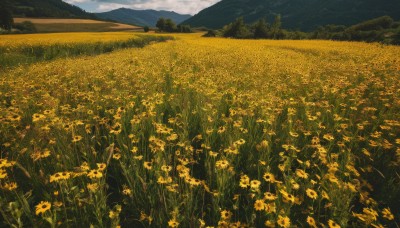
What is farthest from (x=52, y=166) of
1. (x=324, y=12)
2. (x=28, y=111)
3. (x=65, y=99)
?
(x=324, y=12)

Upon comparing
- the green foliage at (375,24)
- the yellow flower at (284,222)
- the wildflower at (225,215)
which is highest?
the green foliage at (375,24)

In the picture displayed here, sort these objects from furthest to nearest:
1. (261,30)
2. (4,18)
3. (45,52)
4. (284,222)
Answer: (4,18) < (261,30) < (45,52) < (284,222)

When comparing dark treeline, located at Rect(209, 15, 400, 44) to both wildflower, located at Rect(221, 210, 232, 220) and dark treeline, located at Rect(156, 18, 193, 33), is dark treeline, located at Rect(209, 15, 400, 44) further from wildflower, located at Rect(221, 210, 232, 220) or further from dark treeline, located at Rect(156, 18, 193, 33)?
wildflower, located at Rect(221, 210, 232, 220)

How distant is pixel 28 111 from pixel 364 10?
220 meters

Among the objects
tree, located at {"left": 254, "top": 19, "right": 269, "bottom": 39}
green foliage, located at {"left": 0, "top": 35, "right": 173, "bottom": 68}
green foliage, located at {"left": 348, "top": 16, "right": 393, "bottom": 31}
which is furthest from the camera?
tree, located at {"left": 254, "top": 19, "right": 269, "bottom": 39}

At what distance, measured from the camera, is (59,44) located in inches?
693

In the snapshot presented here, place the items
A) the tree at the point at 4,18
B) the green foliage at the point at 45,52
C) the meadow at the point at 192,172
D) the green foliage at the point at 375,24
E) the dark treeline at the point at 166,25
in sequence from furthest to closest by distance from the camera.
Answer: the dark treeline at the point at 166,25, the tree at the point at 4,18, the green foliage at the point at 375,24, the green foliage at the point at 45,52, the meadow at the point at 192,172

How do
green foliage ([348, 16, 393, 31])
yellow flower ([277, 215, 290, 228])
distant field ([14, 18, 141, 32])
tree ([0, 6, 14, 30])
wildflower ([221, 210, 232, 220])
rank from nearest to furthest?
yellow flower ([277, 215, 290, 228]) → wildflower ([221, 210, 232, 220]) → green foliage ([348, 16, 393, 31]) → tree ([0, 6, 14, 30]) → distant field ([14, 18, 141, 32])

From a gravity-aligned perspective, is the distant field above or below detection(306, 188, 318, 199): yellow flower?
above

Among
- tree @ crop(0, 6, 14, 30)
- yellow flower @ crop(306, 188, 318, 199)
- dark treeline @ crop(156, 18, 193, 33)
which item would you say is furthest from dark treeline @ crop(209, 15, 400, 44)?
tree @ crop(0, 6, 14, 30)

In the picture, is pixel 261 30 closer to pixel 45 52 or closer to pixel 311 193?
pixel 45 52

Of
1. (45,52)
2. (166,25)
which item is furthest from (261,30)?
(45,52)

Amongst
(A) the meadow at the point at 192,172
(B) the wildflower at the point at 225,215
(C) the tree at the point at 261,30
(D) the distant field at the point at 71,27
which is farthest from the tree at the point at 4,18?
(B) the wildflower at the point at 225,215

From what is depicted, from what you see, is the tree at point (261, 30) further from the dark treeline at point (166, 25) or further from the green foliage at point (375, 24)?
the dark treeline at point (166, 25)
